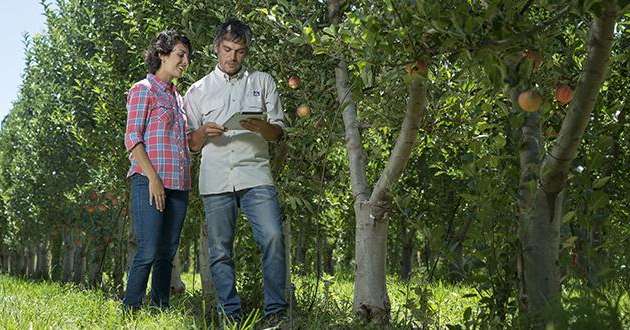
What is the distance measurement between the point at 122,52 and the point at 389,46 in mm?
8651

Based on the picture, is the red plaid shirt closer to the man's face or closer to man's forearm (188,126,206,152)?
man's forearm (188,126,206,152)

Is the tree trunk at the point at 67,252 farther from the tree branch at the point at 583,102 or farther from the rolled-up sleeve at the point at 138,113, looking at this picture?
the tree branch at the point at 583,102

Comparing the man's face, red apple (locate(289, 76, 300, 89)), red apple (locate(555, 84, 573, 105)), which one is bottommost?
red apple (locate(555, 84, 573, 105))

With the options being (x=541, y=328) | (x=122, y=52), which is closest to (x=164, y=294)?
(x=541, y=328)

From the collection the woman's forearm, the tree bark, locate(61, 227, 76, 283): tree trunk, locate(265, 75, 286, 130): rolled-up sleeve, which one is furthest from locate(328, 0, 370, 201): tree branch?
locate(61, 227, 76, 283): tree trunk

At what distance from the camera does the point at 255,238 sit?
4.80 metres

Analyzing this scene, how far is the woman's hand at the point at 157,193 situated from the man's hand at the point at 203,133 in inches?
13.3

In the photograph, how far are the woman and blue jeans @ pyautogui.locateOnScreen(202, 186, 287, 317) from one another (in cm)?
37

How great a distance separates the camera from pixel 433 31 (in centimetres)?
284

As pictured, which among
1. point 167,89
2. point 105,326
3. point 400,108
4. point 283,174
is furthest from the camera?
point 283,174

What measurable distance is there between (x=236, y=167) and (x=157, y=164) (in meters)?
0.64

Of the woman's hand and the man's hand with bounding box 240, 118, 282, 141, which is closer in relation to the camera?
the man's hand with bounding box 240, 118, 282, 141

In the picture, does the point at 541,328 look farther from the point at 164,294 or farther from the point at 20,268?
the point at 20,268

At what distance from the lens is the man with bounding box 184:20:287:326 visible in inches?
184
